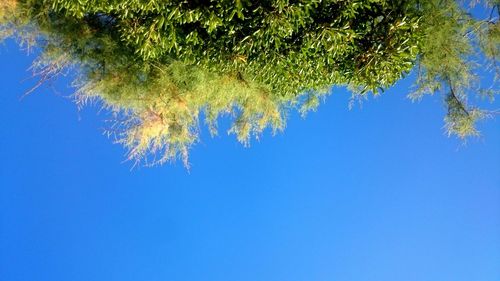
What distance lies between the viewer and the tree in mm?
5938

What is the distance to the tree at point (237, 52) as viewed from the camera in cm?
594

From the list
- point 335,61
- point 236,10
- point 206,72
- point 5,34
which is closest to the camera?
point 236,10

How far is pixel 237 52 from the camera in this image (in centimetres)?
635

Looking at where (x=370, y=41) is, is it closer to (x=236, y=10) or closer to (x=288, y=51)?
(x=288, y=51)

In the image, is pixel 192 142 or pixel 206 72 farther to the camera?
pixel 192 142

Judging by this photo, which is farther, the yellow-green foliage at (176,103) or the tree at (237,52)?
the yellow-green foliage at (176,103)

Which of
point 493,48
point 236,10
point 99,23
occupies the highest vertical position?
point 99,23

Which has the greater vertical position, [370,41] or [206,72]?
[206,72]

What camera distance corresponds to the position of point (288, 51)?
245 inches

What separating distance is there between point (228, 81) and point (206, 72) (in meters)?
0.39

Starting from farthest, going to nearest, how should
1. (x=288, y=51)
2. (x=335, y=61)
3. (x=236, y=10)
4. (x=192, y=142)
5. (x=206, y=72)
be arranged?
(x=192, y=142)
(x=206, y=72)
(x=335, y=61)
(x=288, y=51)
(x=236, y=10)

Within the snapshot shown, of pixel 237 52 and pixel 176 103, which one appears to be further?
Result: pixel 176 103

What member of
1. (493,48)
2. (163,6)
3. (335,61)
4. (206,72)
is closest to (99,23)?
(206,72)

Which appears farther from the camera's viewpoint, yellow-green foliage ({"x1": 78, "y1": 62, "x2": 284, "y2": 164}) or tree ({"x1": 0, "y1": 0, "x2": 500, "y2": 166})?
yellow-green foliage ({"x1": 78, "y1": 62, "x2": 284, "y2": 164})
